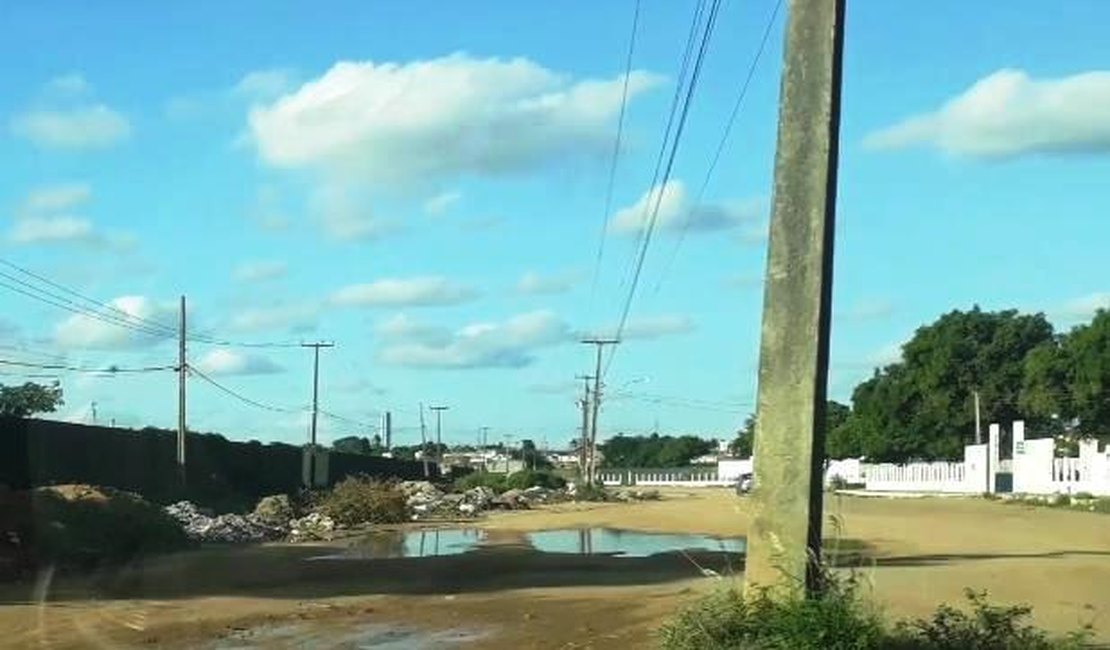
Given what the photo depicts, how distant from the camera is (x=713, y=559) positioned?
94.6ft

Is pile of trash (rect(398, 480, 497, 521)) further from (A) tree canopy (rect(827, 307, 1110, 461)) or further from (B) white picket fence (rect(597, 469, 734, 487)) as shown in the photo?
(B) white picket fence (rect(597, 469, 734, 487))

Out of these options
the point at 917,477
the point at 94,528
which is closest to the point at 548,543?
the point at 94,528

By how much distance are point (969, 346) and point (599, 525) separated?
6259 centimetres

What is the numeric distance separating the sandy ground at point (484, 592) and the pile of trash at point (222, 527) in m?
2.24

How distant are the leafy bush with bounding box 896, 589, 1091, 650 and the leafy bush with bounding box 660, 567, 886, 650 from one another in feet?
1.55

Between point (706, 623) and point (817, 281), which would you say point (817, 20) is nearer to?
point (817, 281)

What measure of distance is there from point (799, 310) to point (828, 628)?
2.57 meters

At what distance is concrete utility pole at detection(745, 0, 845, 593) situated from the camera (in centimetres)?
1165

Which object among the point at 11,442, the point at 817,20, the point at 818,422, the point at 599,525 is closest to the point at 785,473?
the point at 818,422

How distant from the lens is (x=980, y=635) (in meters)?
11.5

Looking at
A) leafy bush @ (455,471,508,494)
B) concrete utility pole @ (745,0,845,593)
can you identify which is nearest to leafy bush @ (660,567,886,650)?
concrete utility pole @ (745,0,845,593)

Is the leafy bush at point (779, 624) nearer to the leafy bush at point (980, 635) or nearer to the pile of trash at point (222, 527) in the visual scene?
the leafy bush at point (980, 635)

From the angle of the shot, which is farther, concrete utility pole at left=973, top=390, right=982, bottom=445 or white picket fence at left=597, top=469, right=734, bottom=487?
white picket fence at left=597, top=469, right=734, bottom=487

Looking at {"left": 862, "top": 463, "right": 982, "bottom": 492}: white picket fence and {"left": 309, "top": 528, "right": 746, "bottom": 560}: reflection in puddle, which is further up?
{"left": 309, "top": 528, "right": 746, "bottom": 560}: reflection in puddle
